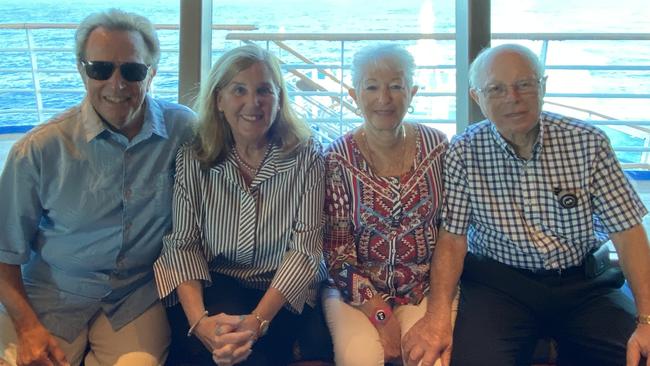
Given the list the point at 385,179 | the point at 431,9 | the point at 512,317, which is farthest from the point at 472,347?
the point at 431,9

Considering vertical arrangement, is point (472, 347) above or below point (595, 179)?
below

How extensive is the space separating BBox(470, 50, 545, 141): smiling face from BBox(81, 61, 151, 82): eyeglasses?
1.05 metres

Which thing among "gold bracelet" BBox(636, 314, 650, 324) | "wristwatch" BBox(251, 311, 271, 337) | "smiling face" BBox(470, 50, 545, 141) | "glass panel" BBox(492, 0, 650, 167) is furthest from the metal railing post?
"gold bracelet" BBox(636, 314, 650, 324)

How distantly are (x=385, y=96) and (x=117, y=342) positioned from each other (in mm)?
1095

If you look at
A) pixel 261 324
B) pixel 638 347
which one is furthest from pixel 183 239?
pixel 638 347

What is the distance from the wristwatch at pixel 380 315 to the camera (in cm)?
172

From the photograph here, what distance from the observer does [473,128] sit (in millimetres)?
1863

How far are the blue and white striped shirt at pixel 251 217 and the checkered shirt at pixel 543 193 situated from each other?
17.9 inches

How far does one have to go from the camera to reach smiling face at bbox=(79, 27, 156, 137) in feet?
5.22

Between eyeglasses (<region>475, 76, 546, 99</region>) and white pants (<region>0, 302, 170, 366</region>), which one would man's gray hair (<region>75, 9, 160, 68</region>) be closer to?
white pants (<region>0, 302, 170, 366</region>)

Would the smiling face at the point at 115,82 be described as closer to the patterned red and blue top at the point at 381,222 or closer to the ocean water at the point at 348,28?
the patterned red and blue top at the point at 381,222

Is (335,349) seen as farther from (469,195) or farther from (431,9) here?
(431,9)

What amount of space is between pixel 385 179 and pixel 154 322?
852 millimetres

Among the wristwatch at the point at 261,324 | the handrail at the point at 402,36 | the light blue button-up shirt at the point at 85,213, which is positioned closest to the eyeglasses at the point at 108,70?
the light blue button-up shirt at the point at 85,213
